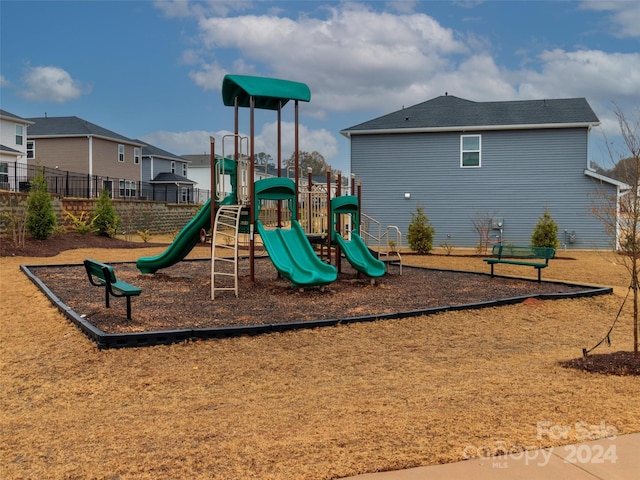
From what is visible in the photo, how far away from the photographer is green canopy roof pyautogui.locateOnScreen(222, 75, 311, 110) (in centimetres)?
1058

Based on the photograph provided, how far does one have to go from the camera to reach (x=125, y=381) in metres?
5.14

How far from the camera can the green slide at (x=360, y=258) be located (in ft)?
35.5

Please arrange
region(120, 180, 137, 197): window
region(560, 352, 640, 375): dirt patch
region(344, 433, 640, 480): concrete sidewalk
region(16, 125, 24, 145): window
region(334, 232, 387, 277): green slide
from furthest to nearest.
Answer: region(120, 180, 137, 197): window → region(16, 125, 24, 145): window → region(334, 232, 387, 277): green slide → region(560, 352, 640, 375): dirt patch → region(344, 433, 640, 480): concrete sidewalk

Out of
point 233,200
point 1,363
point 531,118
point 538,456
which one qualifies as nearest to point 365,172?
point 531,118

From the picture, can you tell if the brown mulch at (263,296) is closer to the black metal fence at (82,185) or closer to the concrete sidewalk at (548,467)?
the concrete sidewalk at (548,467)

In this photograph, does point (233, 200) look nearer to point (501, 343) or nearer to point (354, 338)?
point (354, 338)

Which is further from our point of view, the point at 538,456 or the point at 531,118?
the point at 531,118

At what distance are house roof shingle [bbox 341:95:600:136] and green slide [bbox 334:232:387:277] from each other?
39.5 ft

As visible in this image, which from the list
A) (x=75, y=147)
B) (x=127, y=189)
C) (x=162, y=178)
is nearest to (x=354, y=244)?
(x=75, y=147)

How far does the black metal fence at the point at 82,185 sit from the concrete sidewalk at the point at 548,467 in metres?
19.8

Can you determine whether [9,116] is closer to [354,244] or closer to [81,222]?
[81,222]

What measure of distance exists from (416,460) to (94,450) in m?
2.01

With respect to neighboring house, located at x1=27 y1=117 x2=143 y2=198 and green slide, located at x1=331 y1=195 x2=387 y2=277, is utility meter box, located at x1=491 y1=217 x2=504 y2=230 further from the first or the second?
neighboring house, located at x1=27 y1=117 x2=143 y2=198

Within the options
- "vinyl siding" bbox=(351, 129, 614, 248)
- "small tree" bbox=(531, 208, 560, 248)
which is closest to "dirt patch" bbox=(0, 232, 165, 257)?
"vinyl siding" bbox=(351, 129, 614, 248)
